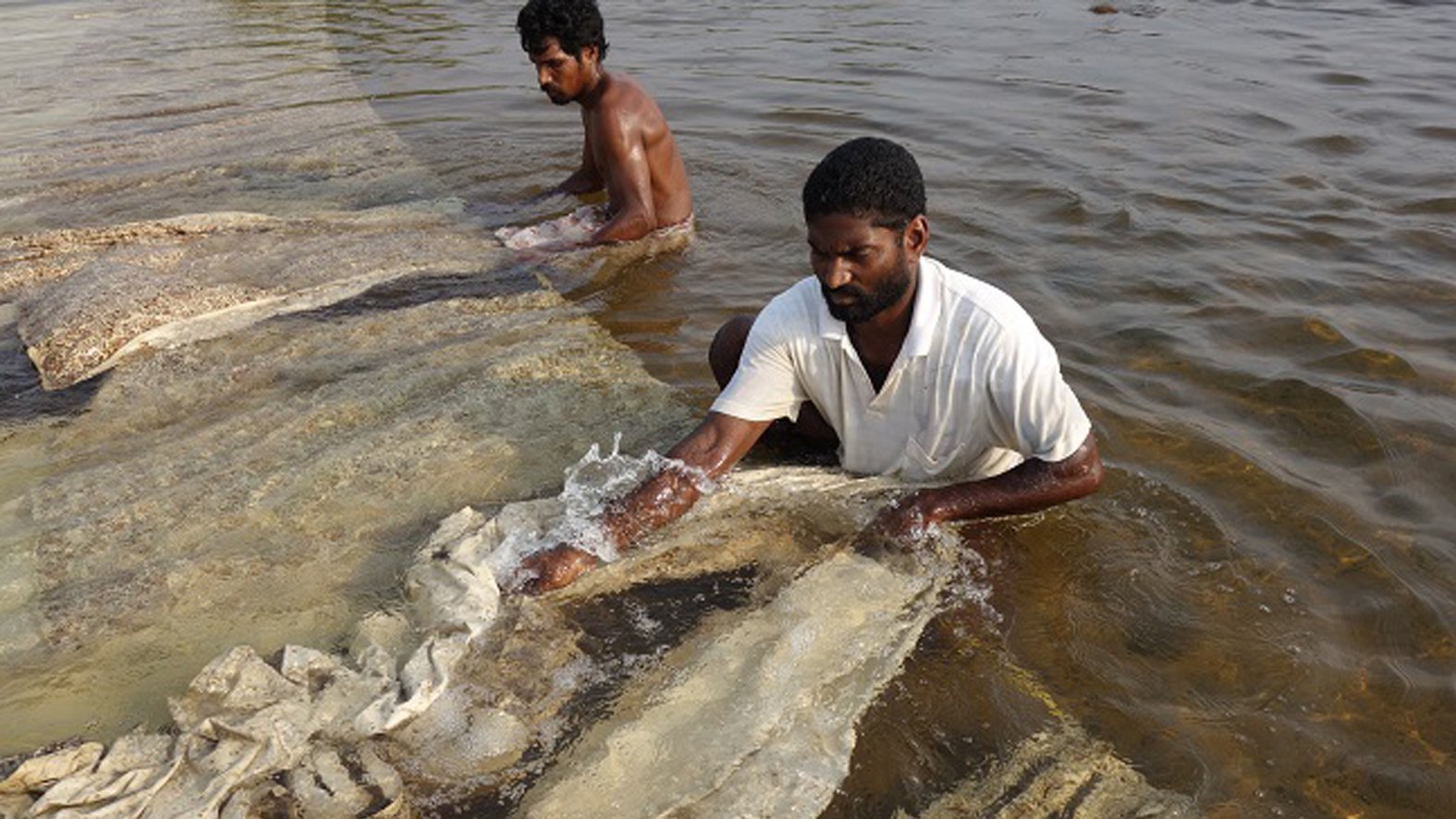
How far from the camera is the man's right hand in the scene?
2.79 meters

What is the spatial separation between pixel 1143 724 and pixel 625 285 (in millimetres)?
3125

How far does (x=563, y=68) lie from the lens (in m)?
4.98

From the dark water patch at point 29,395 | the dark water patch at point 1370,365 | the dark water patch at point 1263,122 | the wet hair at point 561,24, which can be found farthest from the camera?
the dark water patch at point 1263,122

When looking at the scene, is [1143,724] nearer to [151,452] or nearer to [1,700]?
[1,700]

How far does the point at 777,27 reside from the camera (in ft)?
32.8

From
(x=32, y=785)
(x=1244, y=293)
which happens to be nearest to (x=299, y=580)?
(x=32, y=785)

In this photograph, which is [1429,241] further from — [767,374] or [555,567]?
[555,567]

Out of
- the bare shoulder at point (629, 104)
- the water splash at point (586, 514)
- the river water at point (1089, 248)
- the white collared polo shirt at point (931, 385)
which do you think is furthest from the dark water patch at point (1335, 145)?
the water splash at point (586, 514)

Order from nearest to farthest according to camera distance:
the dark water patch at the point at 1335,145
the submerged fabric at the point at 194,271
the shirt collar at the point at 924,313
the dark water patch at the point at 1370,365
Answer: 1. the shirt collar at the point at 924,313
2. the dark water patch at the point at 1370,365
3. the submerged fabric at the point at 194,271
4. the dark water patch at the point at 1335,145

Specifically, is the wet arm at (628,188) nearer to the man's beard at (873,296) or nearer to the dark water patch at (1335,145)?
the man's beard at (873,296)

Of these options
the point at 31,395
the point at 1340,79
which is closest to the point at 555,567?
the point at 31,395

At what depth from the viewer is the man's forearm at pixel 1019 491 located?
114 inches

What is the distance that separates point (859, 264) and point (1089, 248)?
2821 millimetres

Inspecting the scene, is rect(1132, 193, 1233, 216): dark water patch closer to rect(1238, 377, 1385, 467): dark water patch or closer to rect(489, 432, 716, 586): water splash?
rect(1238, 377, 1385, 467): dark water patch
